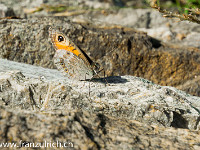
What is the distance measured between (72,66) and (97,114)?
6.88ft

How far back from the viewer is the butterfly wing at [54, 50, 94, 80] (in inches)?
196

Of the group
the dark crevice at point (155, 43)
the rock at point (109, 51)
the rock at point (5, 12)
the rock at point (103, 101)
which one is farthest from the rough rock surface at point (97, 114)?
the rock at point (5, 12)

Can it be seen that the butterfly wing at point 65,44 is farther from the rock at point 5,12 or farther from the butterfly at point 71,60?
the rock at point 5,12

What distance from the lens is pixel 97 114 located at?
3.21 m

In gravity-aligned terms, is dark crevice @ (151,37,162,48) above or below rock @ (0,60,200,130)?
above

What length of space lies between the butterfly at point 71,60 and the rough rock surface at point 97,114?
10.7 inches

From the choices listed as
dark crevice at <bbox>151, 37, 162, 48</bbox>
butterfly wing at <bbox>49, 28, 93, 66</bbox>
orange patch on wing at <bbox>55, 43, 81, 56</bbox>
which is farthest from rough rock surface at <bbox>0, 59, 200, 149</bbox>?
dark crevice at <bbox>151, 37, 162, 48</bbox>

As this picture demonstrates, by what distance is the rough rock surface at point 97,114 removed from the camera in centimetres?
273

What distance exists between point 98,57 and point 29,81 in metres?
2.80

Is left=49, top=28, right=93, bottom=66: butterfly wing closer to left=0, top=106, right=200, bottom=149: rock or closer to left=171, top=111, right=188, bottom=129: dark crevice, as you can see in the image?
left=171, top=111, right=188, bottom=129: dark crevice

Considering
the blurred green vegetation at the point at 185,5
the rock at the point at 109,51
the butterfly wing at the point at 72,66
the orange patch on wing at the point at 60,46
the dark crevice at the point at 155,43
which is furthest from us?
the dark crevice at the point at 155,43

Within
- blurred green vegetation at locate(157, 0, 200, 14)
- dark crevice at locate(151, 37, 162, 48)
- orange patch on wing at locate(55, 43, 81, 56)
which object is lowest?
orange patch on wing at locate(55, 43, 81, 56)

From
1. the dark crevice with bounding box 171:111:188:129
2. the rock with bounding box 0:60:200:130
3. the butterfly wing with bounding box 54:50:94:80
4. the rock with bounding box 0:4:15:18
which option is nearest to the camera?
the rock with bounding box 0:60:200:130

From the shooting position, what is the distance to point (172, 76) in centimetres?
718
